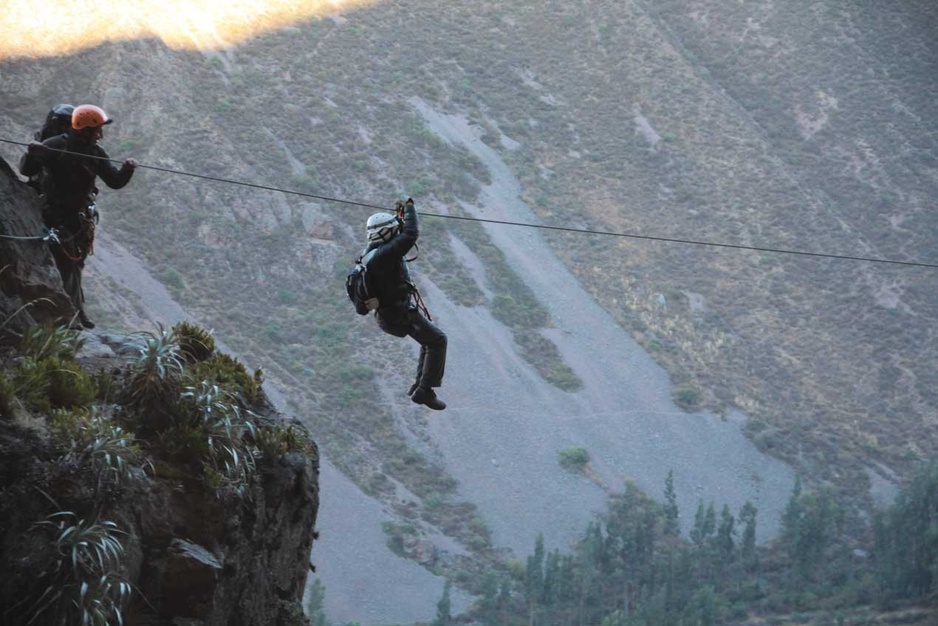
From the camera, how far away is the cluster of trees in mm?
36656

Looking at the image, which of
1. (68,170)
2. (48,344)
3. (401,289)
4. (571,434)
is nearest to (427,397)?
(401,289)

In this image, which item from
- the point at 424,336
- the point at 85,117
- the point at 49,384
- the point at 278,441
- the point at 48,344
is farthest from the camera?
the point at 424,336

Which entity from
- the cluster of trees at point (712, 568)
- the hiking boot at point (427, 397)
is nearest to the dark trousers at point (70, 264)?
the hiking boot at point (427, 397)

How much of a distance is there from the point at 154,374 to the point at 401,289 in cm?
276

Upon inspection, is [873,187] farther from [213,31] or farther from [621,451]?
[213,31]

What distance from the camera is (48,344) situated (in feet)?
28.4

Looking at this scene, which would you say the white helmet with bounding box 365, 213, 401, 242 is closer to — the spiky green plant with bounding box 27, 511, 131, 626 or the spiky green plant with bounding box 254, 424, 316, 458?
the spiky green plant with bounding box 254, 424, 316, 458

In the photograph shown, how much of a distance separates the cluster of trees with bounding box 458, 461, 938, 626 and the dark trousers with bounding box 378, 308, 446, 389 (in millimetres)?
25358

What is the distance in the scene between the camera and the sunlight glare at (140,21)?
47875mm

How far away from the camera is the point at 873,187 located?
63.9m

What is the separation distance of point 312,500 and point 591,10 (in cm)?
6123

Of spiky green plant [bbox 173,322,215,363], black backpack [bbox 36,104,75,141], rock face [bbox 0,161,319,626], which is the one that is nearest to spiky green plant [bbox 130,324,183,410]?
rock face [bbox 0,161,319,626]

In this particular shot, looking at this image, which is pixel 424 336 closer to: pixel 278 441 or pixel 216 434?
pixel 278 441

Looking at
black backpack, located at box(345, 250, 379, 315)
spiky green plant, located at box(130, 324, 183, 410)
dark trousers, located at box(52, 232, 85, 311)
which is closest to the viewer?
spiky green plant, located at box(130, 324, 183, 410)
